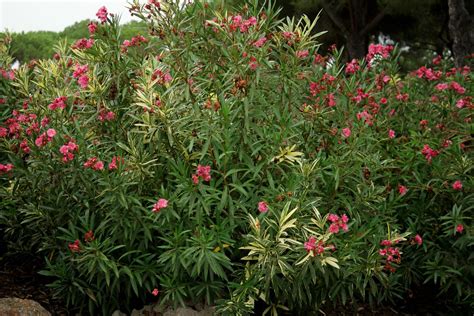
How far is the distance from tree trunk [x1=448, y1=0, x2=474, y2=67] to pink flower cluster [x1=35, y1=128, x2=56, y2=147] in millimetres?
5644

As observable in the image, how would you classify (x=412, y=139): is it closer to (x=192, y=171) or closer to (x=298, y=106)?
(x=298, y=106)

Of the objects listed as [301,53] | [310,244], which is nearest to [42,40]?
[301,53]

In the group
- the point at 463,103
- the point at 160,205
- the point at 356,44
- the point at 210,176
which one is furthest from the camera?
the point at 356,44

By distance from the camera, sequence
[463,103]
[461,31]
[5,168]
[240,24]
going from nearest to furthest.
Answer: [240,24] < [5,168] < [463,103] < [461,31]

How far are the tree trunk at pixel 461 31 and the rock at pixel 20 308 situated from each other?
592 cm

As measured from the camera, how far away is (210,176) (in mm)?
3725

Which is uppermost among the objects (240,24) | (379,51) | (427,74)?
(240,24)

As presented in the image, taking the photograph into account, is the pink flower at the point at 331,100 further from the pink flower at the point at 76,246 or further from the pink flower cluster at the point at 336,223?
the pink flower at the point at 76,246

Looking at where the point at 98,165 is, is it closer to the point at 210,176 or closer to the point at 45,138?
the point at 45,138

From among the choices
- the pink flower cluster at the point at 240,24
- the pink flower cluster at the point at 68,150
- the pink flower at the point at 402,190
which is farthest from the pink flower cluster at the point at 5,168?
the pink flower at the point at 402,190

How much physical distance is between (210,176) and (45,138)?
1.08 m

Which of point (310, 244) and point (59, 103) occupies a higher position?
A: point (59, 103)

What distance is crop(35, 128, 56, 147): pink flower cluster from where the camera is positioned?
13.0 feet

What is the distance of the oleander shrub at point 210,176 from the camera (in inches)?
149
